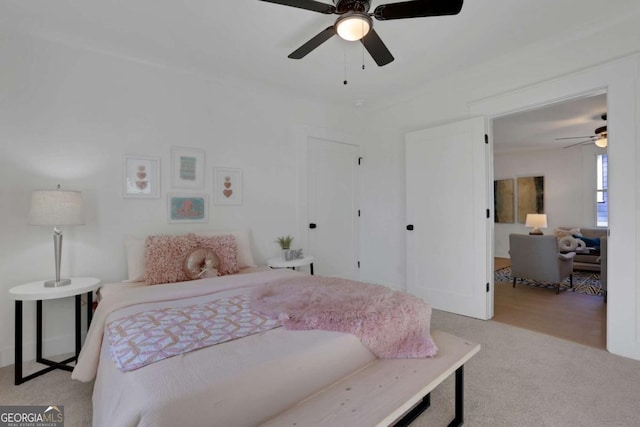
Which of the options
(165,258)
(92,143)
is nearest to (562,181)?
(165,258)

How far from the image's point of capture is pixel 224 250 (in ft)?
8.97

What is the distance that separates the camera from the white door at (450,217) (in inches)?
124

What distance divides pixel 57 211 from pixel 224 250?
1204mm

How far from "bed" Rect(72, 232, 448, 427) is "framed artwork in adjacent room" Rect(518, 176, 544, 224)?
6859mm

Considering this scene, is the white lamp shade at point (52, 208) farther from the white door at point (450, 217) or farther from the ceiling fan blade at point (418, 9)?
the white door at point (450, 217)

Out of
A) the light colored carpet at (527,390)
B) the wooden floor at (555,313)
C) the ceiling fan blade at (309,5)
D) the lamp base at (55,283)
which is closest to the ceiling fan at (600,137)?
the wooden floor at (555,313)

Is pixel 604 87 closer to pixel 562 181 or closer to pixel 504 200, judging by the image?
pixel 562 181

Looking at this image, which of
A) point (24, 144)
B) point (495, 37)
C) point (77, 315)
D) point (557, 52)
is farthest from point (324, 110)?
point (77, 315)

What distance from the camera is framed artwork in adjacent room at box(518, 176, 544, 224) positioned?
21.8ft

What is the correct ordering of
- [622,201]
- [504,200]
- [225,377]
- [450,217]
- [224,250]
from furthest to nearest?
1. [504,200]
2. [450,217]
3. [224,250]
4. [622,201]
5. [225,377]

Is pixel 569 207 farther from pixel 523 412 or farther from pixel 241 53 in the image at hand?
pixel 241 53

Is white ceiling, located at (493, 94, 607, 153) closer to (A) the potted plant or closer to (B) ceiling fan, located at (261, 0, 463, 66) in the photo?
(B) ceiling fan, located at (261, 0, 463, 66)

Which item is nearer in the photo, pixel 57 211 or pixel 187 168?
pixel 57 211

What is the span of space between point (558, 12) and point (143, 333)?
3.41m
